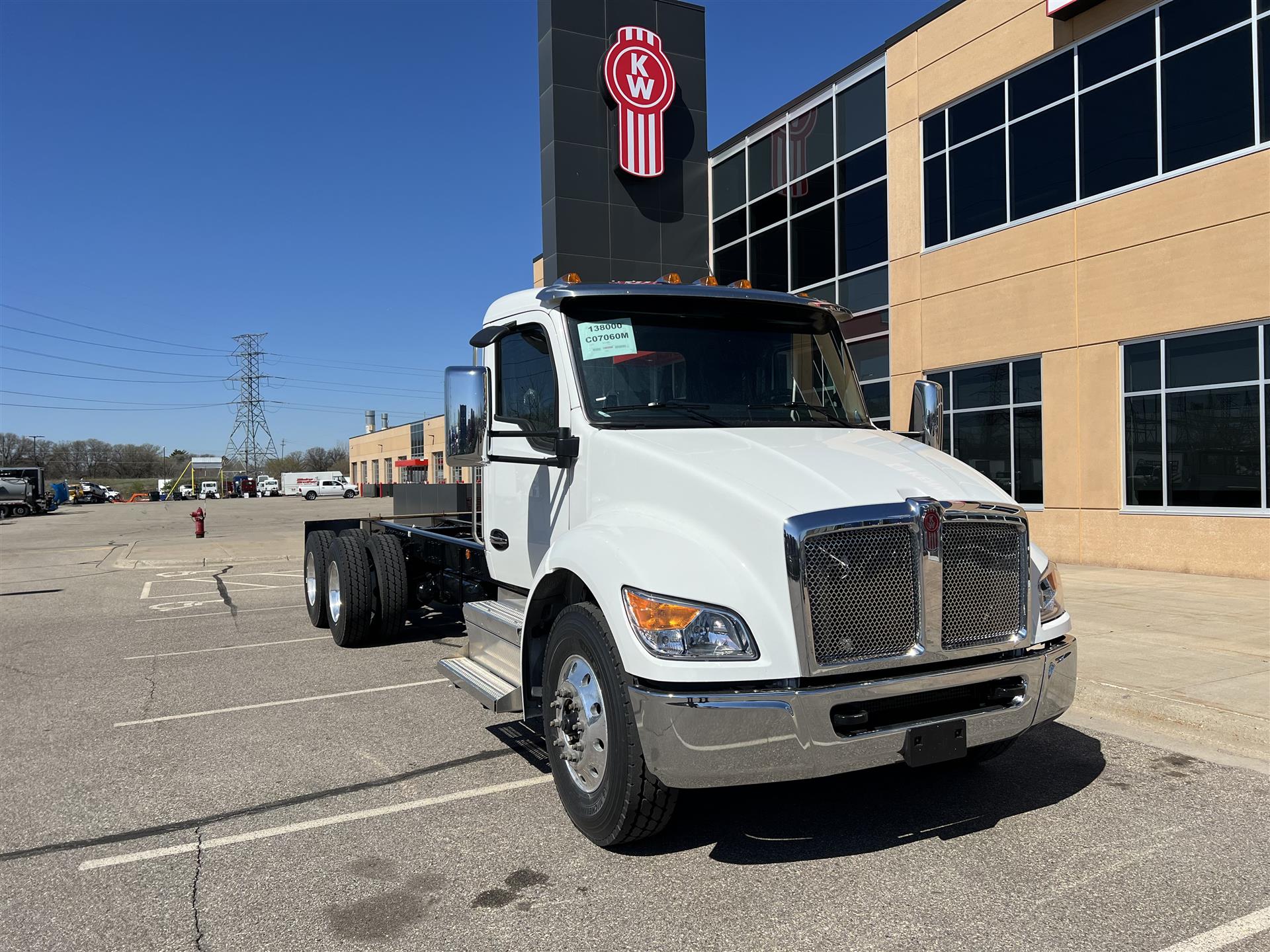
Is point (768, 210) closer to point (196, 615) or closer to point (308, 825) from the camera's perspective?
point (196, 615)

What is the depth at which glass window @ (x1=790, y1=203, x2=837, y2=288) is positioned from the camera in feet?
64.3

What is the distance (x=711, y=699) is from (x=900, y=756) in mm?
783

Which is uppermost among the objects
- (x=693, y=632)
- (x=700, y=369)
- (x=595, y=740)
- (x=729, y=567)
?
(x=700, y=369)

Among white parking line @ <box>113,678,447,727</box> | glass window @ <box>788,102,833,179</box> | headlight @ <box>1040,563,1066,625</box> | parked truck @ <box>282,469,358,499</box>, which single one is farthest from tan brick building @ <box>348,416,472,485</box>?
headlight @ <box>1040,563,1066,625</box>

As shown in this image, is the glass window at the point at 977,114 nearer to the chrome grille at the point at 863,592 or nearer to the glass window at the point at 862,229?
the glass window at the point at 862,229

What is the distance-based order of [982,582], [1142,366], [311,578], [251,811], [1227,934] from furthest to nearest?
[1142,366] → [311,578] → [251,811] → [982,582] → [1227,934]

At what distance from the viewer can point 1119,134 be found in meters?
13.7

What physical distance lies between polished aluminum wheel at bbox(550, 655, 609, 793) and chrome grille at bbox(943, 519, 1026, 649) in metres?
1.44

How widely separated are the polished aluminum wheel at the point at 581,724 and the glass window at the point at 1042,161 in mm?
13466

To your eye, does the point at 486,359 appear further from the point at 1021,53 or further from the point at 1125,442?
the point at 1021,53

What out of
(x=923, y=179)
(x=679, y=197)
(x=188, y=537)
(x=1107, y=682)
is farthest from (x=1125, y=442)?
(x=188, y=537)

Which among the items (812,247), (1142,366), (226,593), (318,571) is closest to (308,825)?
(318,571)

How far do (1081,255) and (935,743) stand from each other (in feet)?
41.9

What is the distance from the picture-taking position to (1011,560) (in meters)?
3.92
